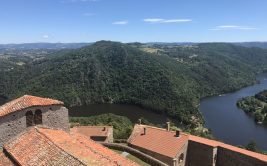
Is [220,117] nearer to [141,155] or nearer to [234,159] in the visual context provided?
[234,159]

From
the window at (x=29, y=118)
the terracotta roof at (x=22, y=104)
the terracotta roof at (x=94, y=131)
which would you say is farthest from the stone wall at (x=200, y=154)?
the terracotta roof at (x=94, y=131)

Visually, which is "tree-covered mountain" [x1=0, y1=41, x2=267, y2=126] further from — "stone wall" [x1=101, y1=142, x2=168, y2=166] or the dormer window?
the dormer window

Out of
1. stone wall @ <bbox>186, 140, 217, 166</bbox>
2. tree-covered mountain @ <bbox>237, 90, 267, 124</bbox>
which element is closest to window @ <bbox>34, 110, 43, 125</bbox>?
stone wall @ <bbox>186, 140, 217, 166</bbox>

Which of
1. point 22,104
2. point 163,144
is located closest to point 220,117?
point 163,144

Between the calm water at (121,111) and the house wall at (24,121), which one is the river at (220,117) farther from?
the house wall at (24,121)

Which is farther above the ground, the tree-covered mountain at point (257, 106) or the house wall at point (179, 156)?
the house wall at point (179, 156)
